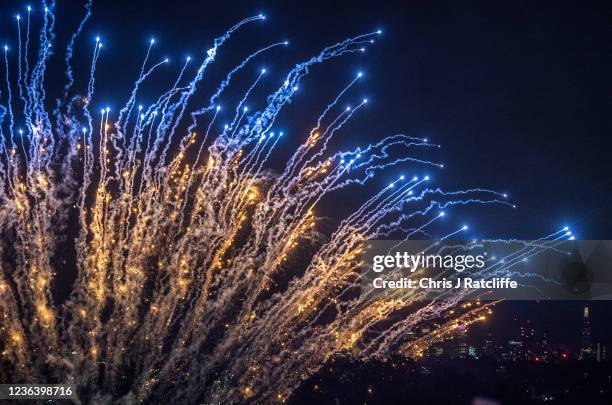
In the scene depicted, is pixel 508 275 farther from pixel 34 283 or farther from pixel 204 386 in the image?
pixel 34 283

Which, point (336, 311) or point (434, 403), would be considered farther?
point (336, 311)

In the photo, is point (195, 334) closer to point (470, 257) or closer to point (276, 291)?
point (276, 291)

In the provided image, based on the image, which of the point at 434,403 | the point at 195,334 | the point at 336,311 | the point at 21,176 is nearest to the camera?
the point at 434,403

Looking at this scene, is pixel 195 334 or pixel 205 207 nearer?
pixel 205 207

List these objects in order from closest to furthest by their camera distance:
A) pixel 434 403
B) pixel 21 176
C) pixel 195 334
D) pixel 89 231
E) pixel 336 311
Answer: pixel 434 403, pixel 21 176, pixel 89 231, pixel 195 334, pixel 336 311

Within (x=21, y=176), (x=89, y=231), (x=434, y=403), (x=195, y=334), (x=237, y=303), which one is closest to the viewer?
(x=434, y=403)

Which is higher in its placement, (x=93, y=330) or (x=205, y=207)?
(x=205, y=207)

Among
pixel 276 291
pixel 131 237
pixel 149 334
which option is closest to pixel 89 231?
pixel 131 237

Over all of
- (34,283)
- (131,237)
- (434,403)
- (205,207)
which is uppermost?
(205,207)

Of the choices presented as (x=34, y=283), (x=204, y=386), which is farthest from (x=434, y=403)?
(x=34, y=283)
